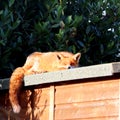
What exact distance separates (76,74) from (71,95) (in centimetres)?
23

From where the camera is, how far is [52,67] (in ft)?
19.8

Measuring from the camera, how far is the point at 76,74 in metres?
4.77

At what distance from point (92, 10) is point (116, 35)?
60cm

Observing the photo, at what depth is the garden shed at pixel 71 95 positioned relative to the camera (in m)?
4.48

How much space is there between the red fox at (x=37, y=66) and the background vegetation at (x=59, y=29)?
23.4 inches

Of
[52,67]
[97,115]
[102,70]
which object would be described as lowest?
[97,115]

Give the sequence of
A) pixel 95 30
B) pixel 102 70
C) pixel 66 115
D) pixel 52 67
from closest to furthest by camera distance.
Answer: pixel 102 70
pixel 66 115
pixel 52 67
pixel 95 30

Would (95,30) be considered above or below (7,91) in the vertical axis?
above

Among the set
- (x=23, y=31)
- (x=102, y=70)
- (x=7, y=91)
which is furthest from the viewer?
(x=23, y=31)

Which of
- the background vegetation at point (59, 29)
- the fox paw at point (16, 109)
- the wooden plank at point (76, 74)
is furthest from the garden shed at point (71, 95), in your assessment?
the background vegetation at point (59, 29)

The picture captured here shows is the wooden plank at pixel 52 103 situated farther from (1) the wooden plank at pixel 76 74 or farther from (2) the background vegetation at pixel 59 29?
(2) the background vegetation at pixel 59 29

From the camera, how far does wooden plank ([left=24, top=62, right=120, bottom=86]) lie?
446 cm

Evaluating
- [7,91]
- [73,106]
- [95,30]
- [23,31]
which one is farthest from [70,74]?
[95,30]

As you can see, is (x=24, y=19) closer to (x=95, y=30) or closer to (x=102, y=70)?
(x=95, y=30)
